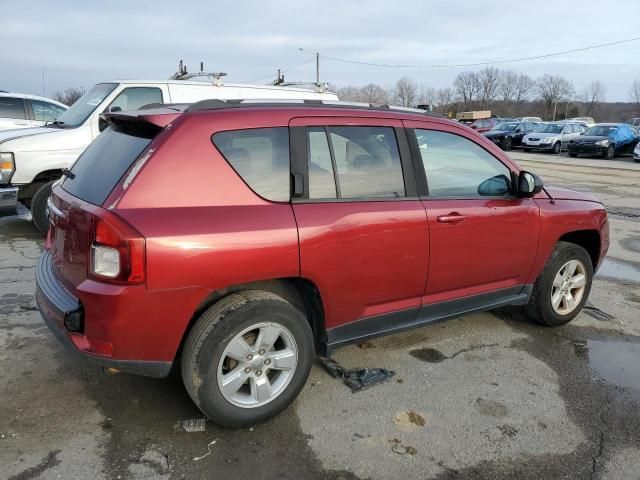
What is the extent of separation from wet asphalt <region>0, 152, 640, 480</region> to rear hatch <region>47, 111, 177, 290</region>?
849mm

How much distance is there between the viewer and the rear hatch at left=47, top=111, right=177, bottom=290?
8.30ft

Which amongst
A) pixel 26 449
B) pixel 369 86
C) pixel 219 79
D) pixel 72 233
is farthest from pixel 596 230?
pixel 369 86

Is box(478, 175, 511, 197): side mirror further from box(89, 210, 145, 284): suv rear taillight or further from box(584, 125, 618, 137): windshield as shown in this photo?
box(584, 125, 618, 137): windshield

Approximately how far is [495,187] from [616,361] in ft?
5.31

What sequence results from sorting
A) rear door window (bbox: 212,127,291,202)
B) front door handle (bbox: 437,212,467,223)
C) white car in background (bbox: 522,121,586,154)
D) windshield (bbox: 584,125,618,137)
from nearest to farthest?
1. rear door window (bbox: 212,127,291,202)
2. front door handle (bbox: 437,212,467,223)
3. windshield (bbox: 584,125,618,137)
4. white car in background (bbox: 522,121,586,154)

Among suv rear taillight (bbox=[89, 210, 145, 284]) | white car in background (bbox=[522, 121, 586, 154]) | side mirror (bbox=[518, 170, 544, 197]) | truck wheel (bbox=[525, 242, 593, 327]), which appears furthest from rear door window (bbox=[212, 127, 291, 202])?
white car in background (bbox=[522, 121, 586, 154])

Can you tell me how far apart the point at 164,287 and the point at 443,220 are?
187cm

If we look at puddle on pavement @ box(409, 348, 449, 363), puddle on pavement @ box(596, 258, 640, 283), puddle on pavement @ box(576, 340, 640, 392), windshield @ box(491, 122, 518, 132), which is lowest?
puddle on pavement @ box(576, 340, 640, 392)

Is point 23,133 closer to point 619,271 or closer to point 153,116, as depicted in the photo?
point 153,116

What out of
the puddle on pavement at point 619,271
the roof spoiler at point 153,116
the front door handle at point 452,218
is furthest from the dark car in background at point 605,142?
the roof spoiler at point 153,116

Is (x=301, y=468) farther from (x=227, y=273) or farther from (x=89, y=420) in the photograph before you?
(x=89, y=420)

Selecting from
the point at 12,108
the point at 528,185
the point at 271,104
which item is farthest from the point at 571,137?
the point at 271,104

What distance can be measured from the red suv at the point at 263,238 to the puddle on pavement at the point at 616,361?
100 cm

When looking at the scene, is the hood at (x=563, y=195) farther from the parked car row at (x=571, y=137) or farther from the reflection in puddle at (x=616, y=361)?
the parked car row at (x=571, y=137)
